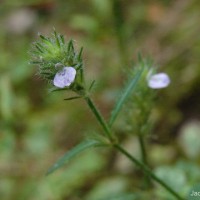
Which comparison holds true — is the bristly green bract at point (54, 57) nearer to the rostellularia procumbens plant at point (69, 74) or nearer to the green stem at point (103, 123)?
the rostellularia procumbens plant at point (69, 74)

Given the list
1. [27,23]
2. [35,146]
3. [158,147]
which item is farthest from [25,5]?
[158,147]

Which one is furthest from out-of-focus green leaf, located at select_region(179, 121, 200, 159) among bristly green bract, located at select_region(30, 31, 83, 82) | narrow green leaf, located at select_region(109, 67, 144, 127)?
bristly green bract, located at select_region(30, 31, 83, 82)

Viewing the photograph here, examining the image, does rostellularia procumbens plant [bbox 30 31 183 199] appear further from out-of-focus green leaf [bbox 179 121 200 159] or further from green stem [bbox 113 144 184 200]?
out-of-focus green leaf [bbox 179 121 200 159]

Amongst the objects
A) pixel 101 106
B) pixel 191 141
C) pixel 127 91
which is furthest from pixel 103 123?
pixel 101 106

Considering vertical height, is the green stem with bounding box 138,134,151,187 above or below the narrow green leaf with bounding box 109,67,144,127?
below

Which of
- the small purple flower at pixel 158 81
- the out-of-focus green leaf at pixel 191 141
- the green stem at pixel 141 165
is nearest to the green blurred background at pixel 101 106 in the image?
the out-of-focus green leaf at pixel 191 141

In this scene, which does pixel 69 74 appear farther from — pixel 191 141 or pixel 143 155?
pixel 191 141
